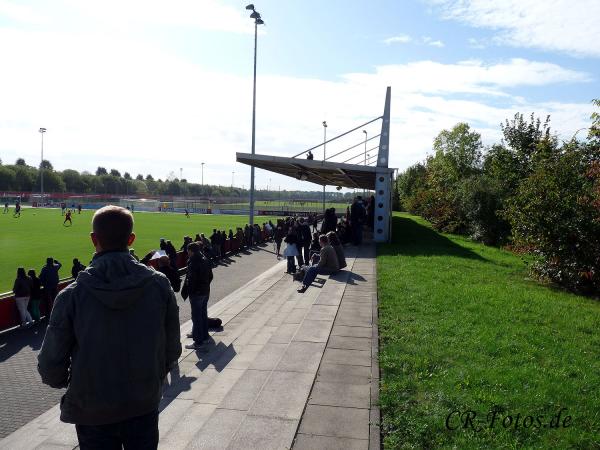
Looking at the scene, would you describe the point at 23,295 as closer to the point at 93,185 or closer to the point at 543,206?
the point at 543,206

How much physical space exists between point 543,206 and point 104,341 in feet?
47.7

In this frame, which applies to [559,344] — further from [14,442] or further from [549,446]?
[14,442]

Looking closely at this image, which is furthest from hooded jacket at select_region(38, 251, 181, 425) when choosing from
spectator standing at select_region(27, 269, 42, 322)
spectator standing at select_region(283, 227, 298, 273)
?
spectator standing at select_region(283, 227, 298, 273)

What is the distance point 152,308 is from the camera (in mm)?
2598

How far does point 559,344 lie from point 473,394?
2928 millimetres

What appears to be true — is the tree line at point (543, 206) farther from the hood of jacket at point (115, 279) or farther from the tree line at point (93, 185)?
the tree line at point (93, 185)

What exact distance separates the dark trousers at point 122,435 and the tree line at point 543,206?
13.7m

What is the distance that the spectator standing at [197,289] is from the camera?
8414mm

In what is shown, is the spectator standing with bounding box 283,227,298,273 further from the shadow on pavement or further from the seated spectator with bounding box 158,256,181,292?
the shadow on pavement

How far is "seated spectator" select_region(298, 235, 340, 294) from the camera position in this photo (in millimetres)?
12531

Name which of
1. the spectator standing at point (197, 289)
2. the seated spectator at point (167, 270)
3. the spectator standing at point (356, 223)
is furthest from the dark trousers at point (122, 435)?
the spectator standing at point (356, 223)

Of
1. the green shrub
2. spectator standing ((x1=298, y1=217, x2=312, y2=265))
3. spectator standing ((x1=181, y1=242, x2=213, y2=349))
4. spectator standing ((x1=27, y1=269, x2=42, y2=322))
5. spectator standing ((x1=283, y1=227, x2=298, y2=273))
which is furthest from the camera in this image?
spectator standing ((x1=298, y1=217, x2=312, y2=265))

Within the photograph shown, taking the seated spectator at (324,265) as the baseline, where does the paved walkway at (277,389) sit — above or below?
below

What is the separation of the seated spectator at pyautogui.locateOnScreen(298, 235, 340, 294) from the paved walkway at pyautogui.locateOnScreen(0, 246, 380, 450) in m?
2.25
